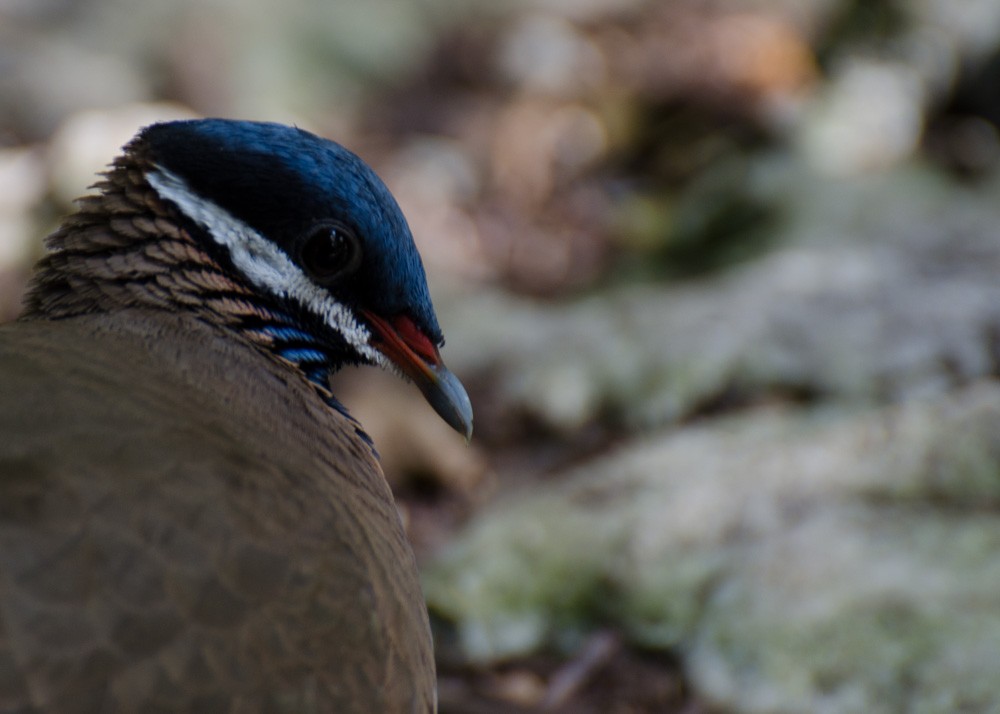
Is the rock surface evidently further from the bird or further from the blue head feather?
the blue head feather

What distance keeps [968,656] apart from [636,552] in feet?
3.85

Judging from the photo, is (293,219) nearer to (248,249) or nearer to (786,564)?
(248,249)

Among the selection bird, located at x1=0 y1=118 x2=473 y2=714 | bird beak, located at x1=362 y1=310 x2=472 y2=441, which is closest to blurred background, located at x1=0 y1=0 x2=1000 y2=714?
bird beak, located at x1=362 y1=310 x2=472 y2=441

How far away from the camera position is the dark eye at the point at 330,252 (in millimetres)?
2537

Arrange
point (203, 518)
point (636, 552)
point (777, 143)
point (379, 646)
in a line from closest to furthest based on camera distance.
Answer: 1. point (203, 518)
2. point (379, 646)
3. point (636, 552)
4. point (777, 143)

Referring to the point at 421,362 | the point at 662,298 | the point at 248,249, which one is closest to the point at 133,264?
the point at 248,249

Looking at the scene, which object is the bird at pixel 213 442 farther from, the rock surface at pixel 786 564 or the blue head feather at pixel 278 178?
the rock surface at pixel 786 564

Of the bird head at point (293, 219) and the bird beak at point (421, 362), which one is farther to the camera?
the bird beak at point (421, 362)

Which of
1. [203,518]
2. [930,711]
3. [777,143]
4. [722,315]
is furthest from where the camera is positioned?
[777,143]

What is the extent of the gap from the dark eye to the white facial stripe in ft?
0.10

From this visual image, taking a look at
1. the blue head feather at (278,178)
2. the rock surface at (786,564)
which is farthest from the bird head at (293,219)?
the rock surface at (786,564)

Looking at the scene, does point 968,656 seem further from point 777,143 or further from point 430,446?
point 777,143

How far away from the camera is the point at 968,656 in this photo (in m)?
3.23

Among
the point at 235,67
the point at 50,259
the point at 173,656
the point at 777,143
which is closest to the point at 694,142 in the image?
the point at 777,143
